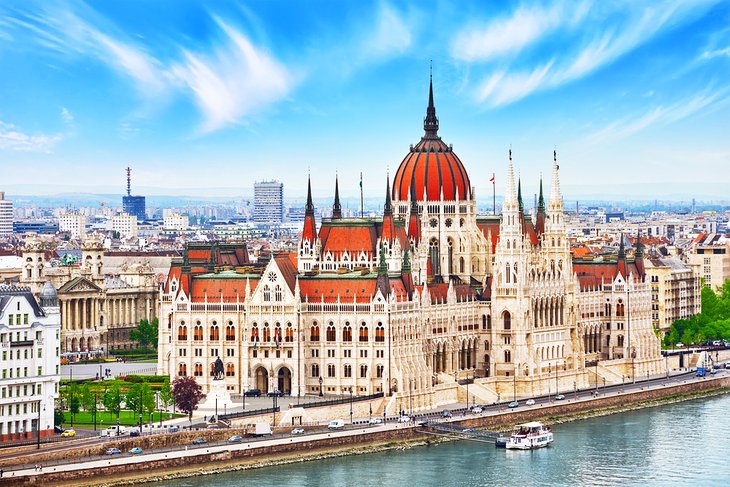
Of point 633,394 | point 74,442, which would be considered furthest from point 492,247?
point 74,442

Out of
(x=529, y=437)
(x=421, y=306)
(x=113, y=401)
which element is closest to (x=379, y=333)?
(x=421, y=306)

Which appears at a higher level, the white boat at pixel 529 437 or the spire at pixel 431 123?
the spire at pixel 431 123

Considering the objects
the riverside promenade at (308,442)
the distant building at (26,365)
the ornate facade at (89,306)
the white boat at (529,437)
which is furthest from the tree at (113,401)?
the ornate facade at (89,306)

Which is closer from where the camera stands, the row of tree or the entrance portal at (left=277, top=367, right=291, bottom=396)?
the entrance portal at (left=277, top=367, right=291, bottom=396)

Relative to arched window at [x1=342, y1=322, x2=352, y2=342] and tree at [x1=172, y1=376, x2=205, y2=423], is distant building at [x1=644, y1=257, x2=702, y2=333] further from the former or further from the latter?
tree at [x1=172, y1=376, x2=205, y2=423]

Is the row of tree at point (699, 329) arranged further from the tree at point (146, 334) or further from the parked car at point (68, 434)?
the parked car at point (68, 434)

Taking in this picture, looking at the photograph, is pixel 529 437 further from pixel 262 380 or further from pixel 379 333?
pixel 262 380

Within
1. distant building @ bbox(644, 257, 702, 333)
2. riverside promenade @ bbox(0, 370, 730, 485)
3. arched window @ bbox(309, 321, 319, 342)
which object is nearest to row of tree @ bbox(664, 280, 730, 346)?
distant building @ bbox(644, 257, 702, 333)
